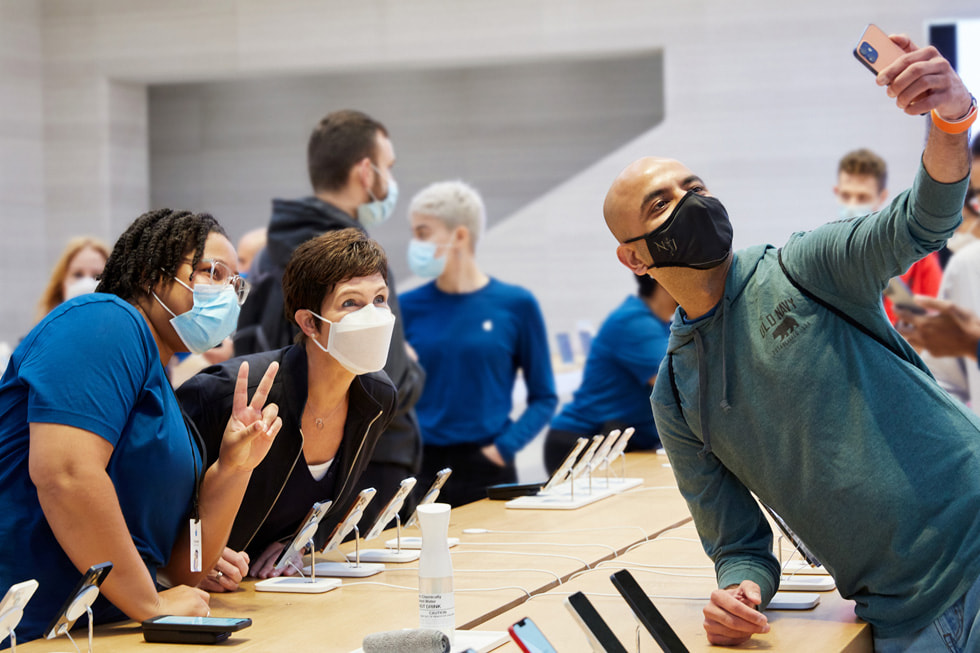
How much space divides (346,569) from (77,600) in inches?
32.0

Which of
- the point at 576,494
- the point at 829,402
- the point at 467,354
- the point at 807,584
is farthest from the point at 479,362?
the point at 829,402

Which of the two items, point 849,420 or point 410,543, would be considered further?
point 410,543

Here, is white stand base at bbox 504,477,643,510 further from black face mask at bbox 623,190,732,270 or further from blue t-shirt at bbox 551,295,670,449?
black face mask at bbox 623,190,732,270

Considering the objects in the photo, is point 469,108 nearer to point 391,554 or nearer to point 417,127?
point 417,127

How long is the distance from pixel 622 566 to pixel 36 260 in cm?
734

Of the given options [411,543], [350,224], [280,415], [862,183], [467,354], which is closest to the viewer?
[280,415]

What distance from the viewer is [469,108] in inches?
350

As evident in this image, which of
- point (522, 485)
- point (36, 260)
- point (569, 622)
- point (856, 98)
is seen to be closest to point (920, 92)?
point (569, 622)

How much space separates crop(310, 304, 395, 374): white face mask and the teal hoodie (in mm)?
762

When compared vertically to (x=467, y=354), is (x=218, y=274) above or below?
above

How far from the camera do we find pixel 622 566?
2.40 meters

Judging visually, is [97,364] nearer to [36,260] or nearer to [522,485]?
[522,485]

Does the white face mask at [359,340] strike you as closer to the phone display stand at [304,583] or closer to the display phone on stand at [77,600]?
the phone display stand at [304,583]

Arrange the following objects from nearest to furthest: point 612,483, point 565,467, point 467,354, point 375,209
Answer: point 565,467 → point 612,483 → point 375,209 → point 467,354
